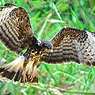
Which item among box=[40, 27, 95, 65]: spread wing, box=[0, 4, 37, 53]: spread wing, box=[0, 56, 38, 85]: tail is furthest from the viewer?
box=[40, 27, 95, 65]: spread wing

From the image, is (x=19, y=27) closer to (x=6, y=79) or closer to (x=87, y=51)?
(x=6, y=79)

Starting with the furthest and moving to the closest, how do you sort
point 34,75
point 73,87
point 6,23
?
point 73,87, point 34,75, point 6,23

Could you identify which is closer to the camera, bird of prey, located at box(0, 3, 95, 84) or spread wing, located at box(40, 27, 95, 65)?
bird of prey, located at box(0, 3, 95, 84)

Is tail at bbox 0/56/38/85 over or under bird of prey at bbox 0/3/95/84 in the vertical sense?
under

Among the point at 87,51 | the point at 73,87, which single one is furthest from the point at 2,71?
the point at 73,87

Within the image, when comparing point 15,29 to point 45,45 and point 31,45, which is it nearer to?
point 31,45

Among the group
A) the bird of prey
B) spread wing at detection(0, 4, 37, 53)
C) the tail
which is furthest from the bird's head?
the tail

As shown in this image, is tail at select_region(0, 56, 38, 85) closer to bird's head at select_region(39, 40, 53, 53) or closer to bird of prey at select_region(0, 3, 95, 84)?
bird of prey at select_region(0, 3, 95, 84)

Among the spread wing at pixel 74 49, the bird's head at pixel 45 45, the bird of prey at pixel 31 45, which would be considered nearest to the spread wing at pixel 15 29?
the bird of prey at pixel 31 45

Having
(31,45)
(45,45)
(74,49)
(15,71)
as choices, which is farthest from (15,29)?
(74,49)
